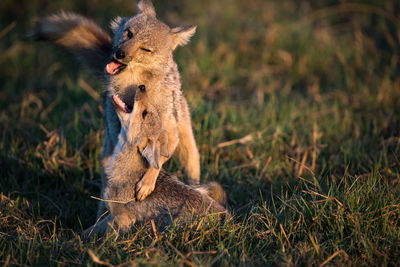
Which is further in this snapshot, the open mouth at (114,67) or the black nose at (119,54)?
the open mouth at (114,67)

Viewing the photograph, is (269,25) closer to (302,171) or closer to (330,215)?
(302,171)

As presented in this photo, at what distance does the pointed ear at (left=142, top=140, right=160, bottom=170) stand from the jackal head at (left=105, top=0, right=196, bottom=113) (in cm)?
43

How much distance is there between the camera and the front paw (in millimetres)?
4090

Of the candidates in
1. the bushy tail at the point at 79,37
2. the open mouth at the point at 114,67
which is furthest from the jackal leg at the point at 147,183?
the bushy tail at the point at 79,37

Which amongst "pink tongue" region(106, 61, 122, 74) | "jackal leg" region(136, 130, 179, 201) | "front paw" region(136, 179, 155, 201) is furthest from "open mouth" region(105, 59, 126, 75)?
"front paw" region(136, 179, 155, 201)

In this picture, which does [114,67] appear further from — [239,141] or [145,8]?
[239,141]

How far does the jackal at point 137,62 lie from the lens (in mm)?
4328

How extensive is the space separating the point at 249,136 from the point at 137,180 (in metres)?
2.00

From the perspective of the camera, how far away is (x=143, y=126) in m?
4.06

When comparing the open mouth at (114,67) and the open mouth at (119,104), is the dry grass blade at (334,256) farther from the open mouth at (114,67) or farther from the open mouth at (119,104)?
the open mouth at (114,67)

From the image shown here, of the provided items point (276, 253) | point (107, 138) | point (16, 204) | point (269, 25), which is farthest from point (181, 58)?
point (276, 253)

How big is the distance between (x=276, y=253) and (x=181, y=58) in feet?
16.3

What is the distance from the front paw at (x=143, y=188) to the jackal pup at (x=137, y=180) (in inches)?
2.4

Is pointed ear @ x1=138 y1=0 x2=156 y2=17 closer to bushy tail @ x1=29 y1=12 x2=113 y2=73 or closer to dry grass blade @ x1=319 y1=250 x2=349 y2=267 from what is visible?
bushy tail @ x1=29 y1=12 x2=113 y2=73
